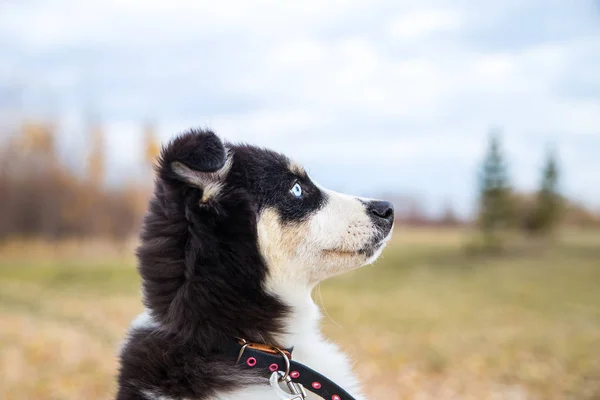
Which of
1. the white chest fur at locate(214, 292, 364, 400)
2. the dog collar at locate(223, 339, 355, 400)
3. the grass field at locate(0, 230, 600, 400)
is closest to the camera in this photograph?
the dog collar at locate(223, 339, 355, 400)

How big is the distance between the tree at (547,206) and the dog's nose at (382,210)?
142ft

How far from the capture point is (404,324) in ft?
52.8

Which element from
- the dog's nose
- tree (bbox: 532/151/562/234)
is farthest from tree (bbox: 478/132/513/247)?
the dog's nose

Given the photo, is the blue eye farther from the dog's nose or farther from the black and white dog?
the dog's nose

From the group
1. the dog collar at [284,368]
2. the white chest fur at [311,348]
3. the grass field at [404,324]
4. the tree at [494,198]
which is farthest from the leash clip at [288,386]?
the tree at [494,198]

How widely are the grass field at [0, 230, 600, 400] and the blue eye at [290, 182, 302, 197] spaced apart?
30.5 inches

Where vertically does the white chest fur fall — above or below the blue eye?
below

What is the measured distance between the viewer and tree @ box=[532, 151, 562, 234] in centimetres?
4453

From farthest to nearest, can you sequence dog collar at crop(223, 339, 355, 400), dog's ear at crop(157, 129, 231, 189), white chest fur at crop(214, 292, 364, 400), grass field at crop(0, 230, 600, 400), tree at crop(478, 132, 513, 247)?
tree at crop(478, 132, 513, 247) < grass field at crop(0, 230, 600, 400) < white chest fur at crop(214, 292, 364, 400) < dog collar at crop(223, 339, 355, 400) < dog's ear at crop(157, 129, 231, 189)

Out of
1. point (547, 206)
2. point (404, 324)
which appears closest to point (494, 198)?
point (547, 206)

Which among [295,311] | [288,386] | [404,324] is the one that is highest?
[295,311]

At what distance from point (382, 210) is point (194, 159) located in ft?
4.36

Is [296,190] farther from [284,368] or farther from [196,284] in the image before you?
[284,368]

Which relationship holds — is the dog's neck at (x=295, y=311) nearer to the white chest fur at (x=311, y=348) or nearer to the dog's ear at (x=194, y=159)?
the white chest fur at (x=311, y=348)
